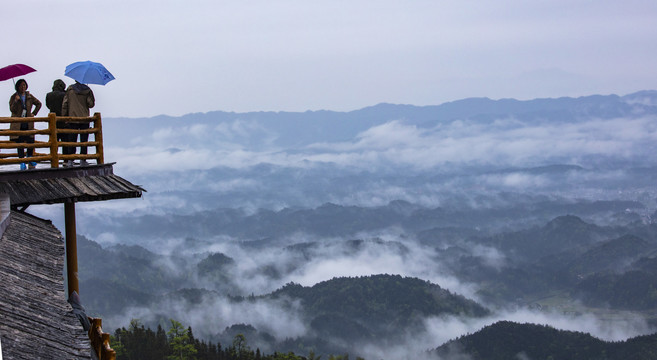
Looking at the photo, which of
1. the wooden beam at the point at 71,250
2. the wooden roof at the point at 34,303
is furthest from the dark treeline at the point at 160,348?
the wooden roof at the point at 34,303

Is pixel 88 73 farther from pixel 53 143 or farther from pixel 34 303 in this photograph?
pixel 34 303

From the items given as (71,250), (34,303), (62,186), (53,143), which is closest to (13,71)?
(53,143)

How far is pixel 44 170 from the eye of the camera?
22.8 m

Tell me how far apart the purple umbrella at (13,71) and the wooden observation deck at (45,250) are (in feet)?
7.51

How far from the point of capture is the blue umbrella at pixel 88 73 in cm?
2627

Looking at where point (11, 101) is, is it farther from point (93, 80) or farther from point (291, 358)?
point (291, 358)

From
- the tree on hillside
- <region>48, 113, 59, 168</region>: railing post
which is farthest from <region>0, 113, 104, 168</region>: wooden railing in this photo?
the tree on hillside

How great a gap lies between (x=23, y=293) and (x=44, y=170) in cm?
808

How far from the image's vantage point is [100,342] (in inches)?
891

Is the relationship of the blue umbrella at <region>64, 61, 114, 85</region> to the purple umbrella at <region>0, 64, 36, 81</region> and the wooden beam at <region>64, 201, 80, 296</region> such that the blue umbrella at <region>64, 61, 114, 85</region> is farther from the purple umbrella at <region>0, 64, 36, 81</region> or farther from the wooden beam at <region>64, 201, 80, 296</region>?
the wooden beam at <region>64, 201, 80, 296</region>

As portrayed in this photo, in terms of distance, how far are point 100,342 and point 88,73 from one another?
1005 centimetres

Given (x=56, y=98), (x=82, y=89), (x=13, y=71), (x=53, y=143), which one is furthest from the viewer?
(x=56, y=98)

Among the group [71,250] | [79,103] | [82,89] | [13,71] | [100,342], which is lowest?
[100,342]

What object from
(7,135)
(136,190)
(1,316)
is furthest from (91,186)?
(1,316)
